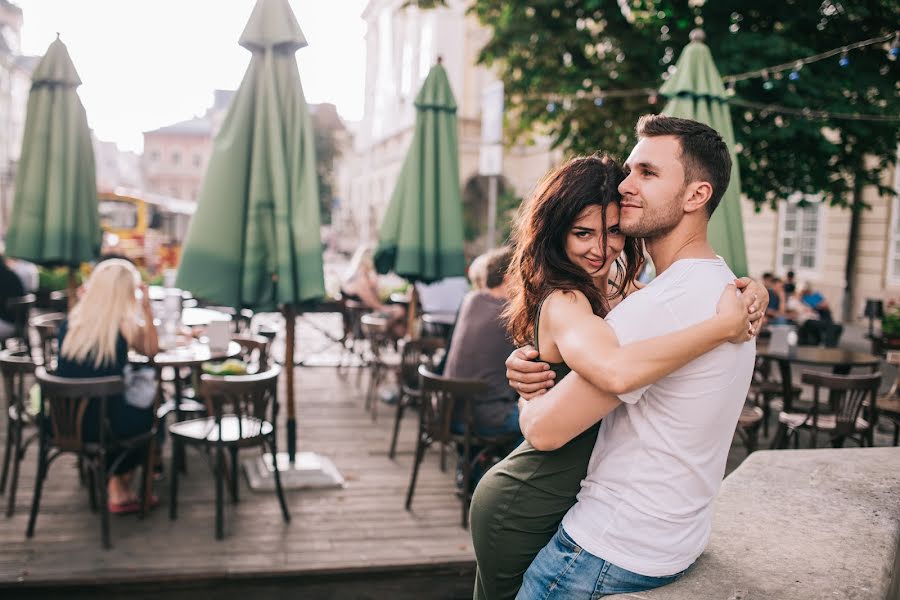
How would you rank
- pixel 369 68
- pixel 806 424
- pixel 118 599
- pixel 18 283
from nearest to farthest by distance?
1. pixel 118 599
2. pixel 806 424
3. pixel 18 283
4. pixel 369 68

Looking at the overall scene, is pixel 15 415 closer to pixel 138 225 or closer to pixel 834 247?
pixel 834 247

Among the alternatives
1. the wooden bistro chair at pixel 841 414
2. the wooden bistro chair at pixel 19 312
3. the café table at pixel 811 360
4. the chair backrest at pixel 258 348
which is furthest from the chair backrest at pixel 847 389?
the wooden bistro chair at pixel 19 312

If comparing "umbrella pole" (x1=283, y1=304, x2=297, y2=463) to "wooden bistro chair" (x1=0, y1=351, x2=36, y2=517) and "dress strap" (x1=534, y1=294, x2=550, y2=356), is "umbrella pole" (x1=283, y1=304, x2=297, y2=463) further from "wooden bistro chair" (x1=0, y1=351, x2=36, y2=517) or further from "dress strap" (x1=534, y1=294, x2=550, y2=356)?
"dress strap" (x1=534, y1=294, x2=550, y2=356)

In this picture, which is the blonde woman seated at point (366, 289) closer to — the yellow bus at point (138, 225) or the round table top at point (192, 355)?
the round table top at point (192, 355)

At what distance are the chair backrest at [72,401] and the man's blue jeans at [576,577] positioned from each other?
3.19 meters

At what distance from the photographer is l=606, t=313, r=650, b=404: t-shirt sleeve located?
1.62 m

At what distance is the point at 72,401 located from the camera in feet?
13.9

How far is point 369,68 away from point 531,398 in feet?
140

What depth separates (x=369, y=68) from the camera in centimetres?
4212

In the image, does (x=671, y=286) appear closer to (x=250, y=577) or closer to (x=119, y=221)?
(x=250, y=577)

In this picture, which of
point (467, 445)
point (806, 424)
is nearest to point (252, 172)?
point (467, 445)

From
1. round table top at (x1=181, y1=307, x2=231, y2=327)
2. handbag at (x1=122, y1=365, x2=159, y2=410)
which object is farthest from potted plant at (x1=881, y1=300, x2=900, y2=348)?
handbag at (x1=122, y1=365, x2=159, y2=410)

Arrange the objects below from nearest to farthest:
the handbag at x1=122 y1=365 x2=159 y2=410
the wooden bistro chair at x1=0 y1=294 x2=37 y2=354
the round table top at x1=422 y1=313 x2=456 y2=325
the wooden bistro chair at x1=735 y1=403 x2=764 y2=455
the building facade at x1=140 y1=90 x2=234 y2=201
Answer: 1. the handbag at x1=122 y1=365 x2=159 y2=410
2. the wooden bistro chair at x1=735 y1=403 x2=764 y2=455
3. the wooden bistro chair at x1=0 y1=294 x2=37 y2=354
4. the round table top at x1=422 y1=313 x2=456 y2=325
5. the building facade at x1=140 y1=90 x2=234 y2=201

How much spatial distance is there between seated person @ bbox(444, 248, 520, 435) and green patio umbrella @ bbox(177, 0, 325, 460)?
39.6 inches
